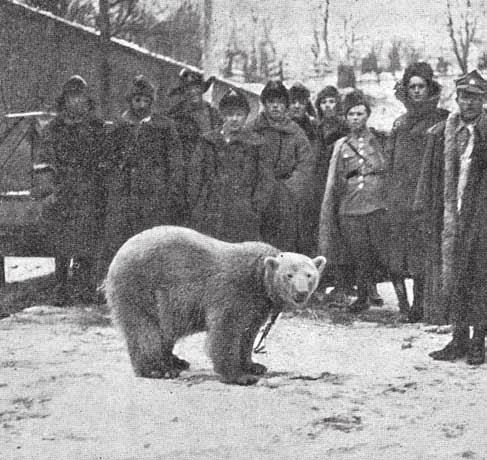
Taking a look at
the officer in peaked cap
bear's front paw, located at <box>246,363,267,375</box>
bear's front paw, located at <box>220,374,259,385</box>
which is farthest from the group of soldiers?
bear's front paw, located at <box>220,374,259,385</box>

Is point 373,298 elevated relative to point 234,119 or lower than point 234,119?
lower

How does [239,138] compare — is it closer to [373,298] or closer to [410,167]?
[410,167]

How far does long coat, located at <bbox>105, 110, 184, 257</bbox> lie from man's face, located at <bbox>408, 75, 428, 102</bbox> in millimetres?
2090

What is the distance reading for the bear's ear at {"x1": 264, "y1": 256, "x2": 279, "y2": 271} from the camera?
4992 mm

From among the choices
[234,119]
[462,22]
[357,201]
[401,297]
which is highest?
→ [462,22]

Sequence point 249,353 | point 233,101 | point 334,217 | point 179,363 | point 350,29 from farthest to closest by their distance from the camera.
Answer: point 350,29, point 334,217, point 233,101, point 179,363, point 249,353

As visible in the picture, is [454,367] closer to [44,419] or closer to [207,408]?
[207,408]

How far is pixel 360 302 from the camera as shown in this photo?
7.86 metres

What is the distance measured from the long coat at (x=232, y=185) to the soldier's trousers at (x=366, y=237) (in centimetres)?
85

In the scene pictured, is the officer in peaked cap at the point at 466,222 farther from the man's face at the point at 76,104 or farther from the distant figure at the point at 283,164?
the man's face at the point at 76,104

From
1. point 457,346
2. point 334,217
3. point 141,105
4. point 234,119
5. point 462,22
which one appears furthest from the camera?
point 462,22

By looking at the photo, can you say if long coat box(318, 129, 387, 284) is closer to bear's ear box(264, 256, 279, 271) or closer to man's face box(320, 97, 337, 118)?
man's face box(320, 97, 337, 118)

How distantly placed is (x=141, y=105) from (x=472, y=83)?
3128 millimetres

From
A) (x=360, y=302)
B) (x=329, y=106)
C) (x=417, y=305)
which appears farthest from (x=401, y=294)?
(x=329, y=106)
